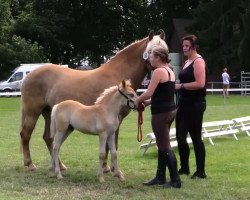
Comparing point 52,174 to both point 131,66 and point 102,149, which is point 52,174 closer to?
point 102,149

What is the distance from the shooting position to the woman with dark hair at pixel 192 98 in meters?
8.70

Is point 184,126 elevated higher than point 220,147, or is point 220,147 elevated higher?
point 184,126

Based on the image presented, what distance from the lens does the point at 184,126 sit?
8969 mm

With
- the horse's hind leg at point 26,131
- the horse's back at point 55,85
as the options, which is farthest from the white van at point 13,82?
the horse's back at point 55,85

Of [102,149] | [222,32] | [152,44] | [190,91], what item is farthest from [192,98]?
[222,32]

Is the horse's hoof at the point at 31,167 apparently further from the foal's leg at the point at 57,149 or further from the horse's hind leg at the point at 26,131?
the foal's leg at the point at 57,149

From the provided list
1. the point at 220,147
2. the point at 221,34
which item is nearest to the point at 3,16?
the point at 221,34

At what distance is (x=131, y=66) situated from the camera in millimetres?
9500

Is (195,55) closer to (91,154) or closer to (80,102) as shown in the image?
(80,102)

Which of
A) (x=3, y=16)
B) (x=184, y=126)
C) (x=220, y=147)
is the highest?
(x=3, y=16)

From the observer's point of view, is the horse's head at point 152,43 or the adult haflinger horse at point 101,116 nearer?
the adult haflinger horse at point 101,116

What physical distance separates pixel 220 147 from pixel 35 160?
4.44 metres

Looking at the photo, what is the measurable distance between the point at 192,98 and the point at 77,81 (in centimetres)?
202

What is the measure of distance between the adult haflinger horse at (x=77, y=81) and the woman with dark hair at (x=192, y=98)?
0.52 meters
